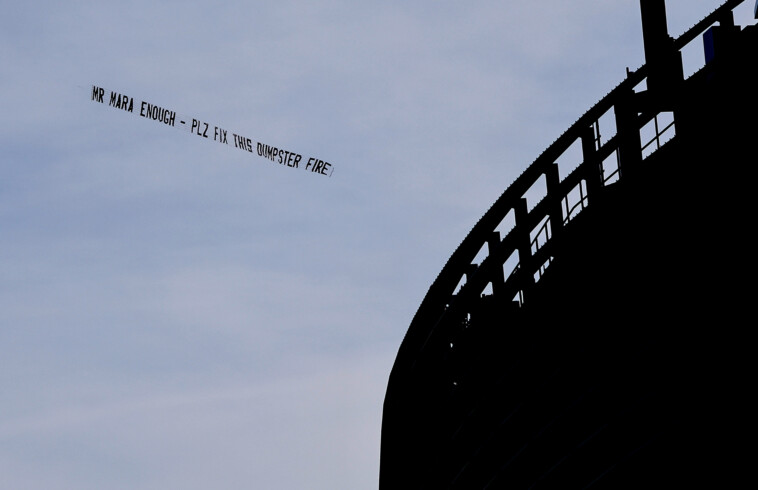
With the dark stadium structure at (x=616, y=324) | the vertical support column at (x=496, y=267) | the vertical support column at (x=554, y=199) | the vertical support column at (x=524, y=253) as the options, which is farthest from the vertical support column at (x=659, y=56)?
the vertical support column at (x=496, y=267)

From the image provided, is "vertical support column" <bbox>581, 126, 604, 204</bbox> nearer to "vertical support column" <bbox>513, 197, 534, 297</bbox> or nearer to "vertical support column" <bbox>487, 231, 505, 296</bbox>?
"vertical support column" <bbox>513, 197, 534, 297</bbox>

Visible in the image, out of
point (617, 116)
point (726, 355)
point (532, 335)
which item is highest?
point (617, 116)

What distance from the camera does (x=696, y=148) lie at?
25.8 feet

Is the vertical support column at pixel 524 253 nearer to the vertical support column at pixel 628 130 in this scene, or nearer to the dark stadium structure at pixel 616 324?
the dark stadium structure at pixel 616 324

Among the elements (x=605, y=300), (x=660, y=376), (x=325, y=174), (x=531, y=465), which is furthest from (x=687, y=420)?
(x=325, y=174)

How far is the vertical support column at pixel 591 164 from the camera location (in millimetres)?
9336

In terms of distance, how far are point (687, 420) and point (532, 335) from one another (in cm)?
211

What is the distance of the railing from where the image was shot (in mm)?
9109

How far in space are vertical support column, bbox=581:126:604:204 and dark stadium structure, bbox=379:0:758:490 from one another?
2 cm

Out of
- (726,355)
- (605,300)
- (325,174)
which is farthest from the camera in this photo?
(325,174)

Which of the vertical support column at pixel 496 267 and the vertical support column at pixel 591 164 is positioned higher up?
the vertical support column at pixel 591 164

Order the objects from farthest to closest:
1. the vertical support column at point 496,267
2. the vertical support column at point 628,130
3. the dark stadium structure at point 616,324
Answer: the vertical support column at point 496,267 → the vertical support column at point 628,130 → the dark stadium structure at point 616,324

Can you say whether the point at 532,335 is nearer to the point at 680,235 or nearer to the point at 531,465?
the point at 531,465

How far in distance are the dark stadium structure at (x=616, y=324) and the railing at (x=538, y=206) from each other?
2cm
